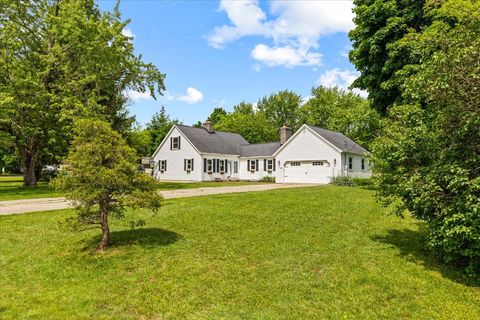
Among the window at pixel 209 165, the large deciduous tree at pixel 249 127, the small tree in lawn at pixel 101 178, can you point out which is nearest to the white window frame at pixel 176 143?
the window at pixel 209 165

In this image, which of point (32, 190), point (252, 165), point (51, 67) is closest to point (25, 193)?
point (32, 190)

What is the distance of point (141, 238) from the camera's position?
8.86 meters

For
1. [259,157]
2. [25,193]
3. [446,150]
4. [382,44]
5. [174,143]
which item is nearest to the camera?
[446,150]

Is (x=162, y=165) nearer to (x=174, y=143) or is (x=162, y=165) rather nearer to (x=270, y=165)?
(x=174, y=143)

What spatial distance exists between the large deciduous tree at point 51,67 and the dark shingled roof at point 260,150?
681 inches

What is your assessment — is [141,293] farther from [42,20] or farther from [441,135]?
[42,20]

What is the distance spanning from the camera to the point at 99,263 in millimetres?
7285

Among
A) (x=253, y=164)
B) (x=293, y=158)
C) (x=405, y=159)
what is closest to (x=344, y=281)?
(x=405, y=159)

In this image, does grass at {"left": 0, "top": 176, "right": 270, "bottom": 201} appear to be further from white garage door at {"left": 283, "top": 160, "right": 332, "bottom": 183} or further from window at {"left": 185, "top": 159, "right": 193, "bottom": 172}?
window at {"left": 185, "top": 159, "right": 193, "bottom": 172}

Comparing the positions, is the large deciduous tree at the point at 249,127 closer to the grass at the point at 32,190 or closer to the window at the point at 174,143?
the window at the point at 174,143

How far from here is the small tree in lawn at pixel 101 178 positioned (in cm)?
741

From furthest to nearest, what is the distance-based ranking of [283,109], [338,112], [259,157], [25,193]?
1. [283,109]
2. [338,112]
3. [259,157]
4. [25,193]

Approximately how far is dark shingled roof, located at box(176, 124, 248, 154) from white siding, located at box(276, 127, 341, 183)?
7.98m

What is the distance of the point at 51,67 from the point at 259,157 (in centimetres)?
2227
